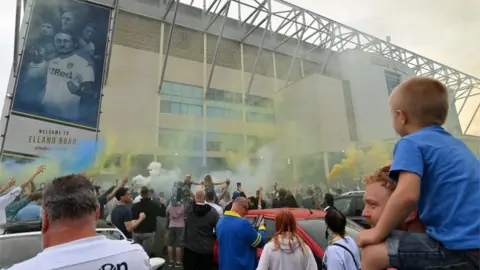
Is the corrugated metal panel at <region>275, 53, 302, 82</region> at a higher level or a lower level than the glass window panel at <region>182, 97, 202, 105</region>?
higher

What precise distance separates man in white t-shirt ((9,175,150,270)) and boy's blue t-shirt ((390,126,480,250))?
1.02 meters

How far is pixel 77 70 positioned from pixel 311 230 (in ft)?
22.4

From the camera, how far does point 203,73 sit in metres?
17.6

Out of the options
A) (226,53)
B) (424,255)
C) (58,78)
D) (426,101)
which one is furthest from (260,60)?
(424,255)

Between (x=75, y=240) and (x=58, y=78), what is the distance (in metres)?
7.07

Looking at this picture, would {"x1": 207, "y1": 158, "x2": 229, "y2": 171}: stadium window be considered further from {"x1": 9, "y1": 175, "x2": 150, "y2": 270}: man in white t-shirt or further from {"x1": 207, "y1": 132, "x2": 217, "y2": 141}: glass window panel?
{"x1": 9, "y1": 175, "x2": 150, "y2": 270}: man in white t-shirt

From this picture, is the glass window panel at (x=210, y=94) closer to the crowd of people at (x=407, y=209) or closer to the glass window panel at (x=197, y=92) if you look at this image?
the glass window panel at (x=197, y=92)

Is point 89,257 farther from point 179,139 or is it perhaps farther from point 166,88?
point 166,88

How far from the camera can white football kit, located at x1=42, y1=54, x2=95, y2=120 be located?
6.45 m

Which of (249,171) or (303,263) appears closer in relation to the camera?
(303,263)

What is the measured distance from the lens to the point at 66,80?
6.79 metres

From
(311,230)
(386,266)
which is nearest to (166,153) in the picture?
(311,230)

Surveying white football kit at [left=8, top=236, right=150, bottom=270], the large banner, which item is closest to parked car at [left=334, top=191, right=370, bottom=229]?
white football kit at [left=8, top=236, right=150, bottom=270]

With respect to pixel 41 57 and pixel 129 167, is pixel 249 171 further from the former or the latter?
pixel 41 57
